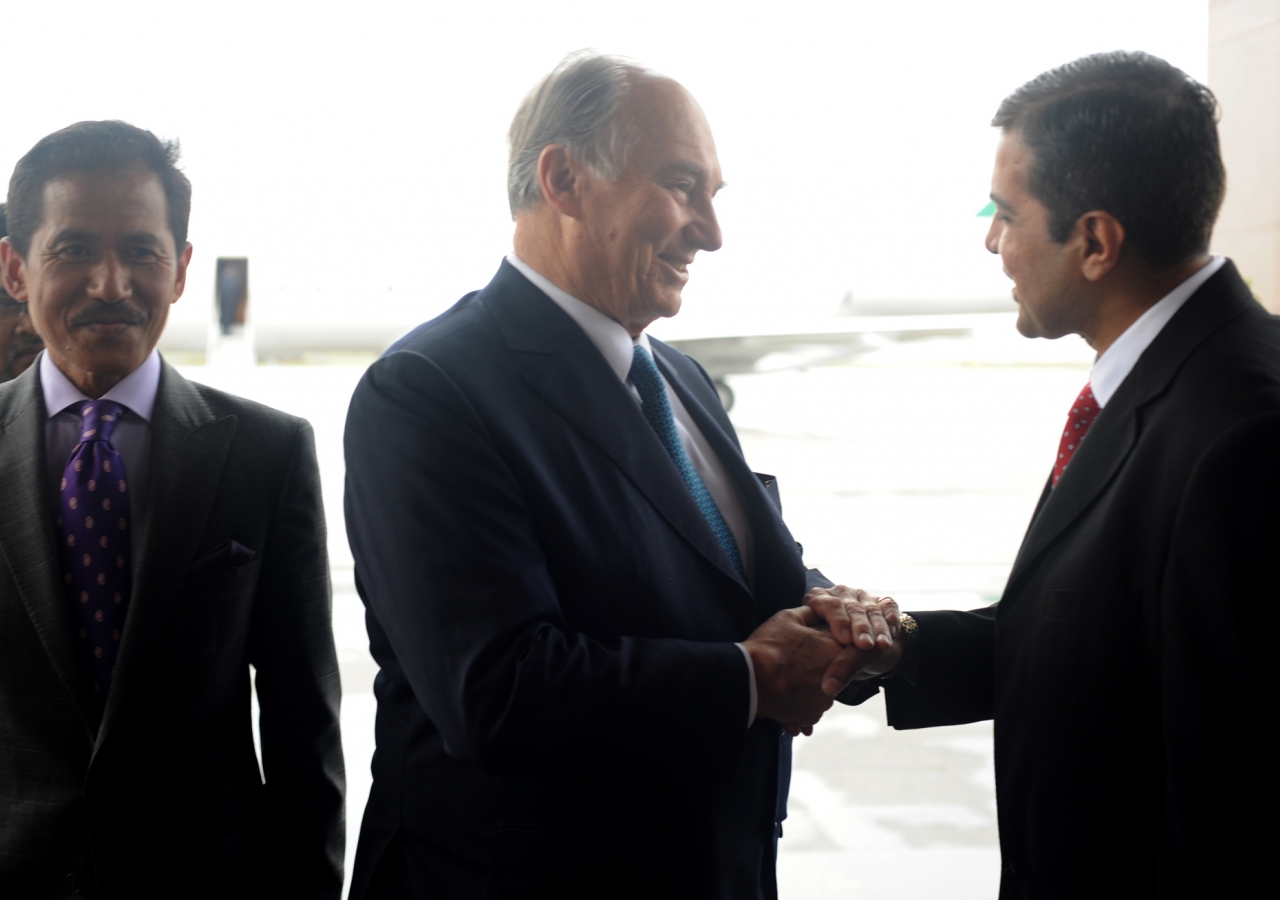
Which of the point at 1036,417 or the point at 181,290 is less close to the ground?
the point at 181,290

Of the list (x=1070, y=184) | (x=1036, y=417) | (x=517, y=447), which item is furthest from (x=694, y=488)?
(x=1036, y=417)

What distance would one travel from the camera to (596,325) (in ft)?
3.73

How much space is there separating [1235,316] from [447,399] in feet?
2.57

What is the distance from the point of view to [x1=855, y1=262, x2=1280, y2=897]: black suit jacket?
0.86m

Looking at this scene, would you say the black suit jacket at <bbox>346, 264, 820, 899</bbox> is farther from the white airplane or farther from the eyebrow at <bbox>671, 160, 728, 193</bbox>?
the white airplane

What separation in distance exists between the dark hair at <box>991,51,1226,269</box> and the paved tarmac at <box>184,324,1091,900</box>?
1.73 metres

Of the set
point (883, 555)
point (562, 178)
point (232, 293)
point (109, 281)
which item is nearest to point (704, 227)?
point (562, 178)

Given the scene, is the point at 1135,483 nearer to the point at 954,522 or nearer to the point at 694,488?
the point at 694,488

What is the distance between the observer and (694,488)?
112 centimetres

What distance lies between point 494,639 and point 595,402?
0.29m

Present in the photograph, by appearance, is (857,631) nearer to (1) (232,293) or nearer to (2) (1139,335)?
(2) (1139,335)

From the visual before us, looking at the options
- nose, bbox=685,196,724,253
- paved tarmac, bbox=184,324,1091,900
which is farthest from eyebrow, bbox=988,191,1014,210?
paved tarmac, bbox=184,324,1091,900

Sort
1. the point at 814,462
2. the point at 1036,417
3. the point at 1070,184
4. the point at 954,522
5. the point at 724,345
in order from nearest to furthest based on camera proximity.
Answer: the point at 1070,184, the point at 954,522, the point at 814,462, the point at 724,345, the point at 1036,417

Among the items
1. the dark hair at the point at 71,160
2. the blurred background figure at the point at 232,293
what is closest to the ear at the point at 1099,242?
the dark hair at the point at 71,160
